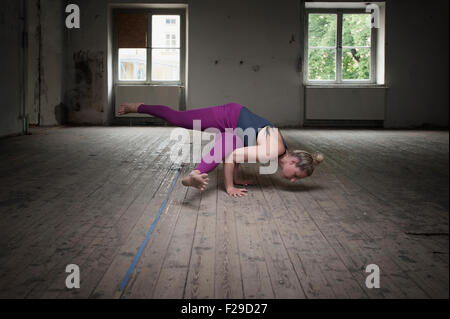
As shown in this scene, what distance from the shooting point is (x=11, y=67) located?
18.6ft

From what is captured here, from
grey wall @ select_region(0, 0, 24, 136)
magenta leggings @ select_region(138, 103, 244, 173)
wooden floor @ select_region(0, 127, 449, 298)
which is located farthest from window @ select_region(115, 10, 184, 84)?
magenta leggings @ select_region(138, 103, 244, 173)

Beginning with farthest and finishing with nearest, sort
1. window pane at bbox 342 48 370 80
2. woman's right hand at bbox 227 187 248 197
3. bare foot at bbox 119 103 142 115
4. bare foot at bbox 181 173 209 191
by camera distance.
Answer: window pane at bbox 342 48 370 80 < bare foot at bbox 119 103 142 115 < woman's right hand at bbox 227 187 248 197 < bare foot at bbox 181 173 209 191

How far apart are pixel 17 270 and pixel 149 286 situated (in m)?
0.44

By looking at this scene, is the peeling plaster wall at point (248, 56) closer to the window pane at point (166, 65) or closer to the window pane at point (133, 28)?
the window pane at point (166, 65)

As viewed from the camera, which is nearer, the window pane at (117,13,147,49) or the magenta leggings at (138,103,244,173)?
the magenta leggings at (138,103,244,173)

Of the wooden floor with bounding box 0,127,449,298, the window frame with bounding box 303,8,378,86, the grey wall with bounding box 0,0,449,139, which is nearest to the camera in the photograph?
the wooden floor with bounding box 0,127,449,298

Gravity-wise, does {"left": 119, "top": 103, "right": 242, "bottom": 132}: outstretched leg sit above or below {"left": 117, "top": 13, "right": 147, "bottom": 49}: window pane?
below

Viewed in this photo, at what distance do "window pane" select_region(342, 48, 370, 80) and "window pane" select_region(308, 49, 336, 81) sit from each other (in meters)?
0.21

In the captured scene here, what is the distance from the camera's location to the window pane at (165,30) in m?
8.49

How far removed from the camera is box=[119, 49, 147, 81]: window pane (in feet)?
28.2

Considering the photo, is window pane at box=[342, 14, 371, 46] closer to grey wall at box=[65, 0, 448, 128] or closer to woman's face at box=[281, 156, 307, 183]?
grey wall at box=[65, 0, 448, 128]

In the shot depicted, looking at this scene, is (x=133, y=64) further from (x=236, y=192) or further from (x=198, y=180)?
(x=198, y=180)

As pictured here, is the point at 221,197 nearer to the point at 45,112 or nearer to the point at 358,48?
the point at 45,112

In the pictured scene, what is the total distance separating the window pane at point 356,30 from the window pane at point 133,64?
149 inches
